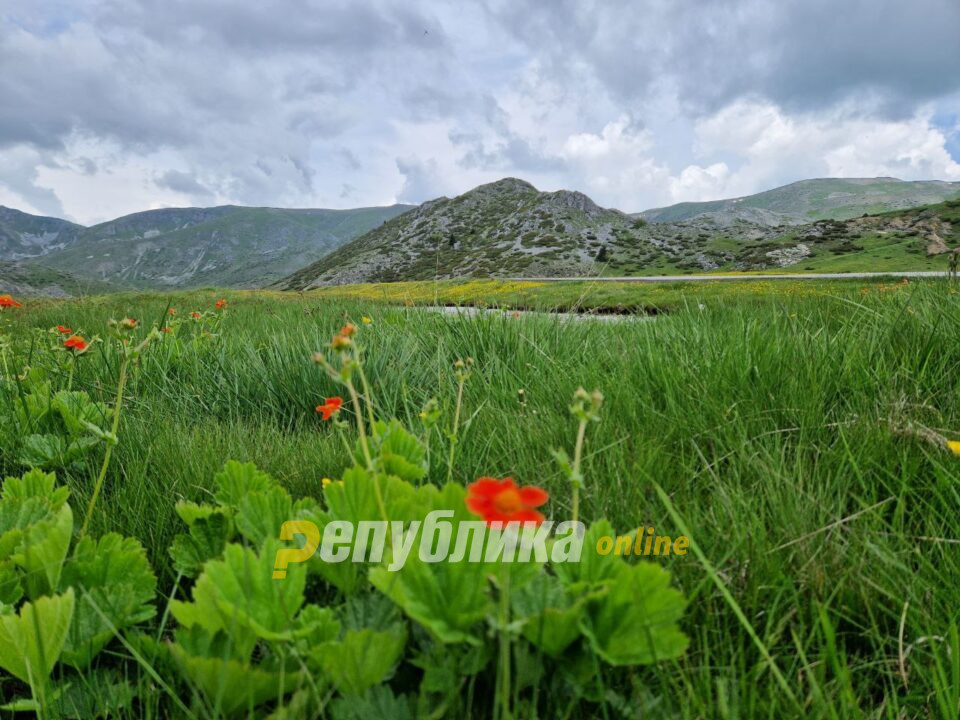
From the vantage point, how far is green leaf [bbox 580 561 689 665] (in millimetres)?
803

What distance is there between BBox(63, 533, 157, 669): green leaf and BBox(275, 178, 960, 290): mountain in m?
13.0

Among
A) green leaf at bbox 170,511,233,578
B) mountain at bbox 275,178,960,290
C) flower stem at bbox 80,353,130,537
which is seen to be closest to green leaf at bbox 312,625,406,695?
green leaf at bbox 170,511,233,578

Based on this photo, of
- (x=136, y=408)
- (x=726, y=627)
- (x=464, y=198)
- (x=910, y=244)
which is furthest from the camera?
(x=464, y=198)

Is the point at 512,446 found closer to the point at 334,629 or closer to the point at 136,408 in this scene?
the point at 334,629

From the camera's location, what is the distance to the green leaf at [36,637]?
875 mm

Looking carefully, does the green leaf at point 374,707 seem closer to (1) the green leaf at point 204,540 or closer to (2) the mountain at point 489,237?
(1) the green leaf at point 204,540

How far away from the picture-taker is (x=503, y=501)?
25.9 inches

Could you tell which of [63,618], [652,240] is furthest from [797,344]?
[652,240]

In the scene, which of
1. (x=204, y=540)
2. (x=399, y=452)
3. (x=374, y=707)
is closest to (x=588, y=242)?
(x=399, y=452)

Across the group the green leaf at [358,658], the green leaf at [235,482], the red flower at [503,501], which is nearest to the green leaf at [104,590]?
the green leaf at [235,482]

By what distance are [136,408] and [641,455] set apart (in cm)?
261

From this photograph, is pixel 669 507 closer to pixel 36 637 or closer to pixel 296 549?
pixel 296 549

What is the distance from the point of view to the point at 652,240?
251 ft

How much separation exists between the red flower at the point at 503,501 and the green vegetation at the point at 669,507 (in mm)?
214
